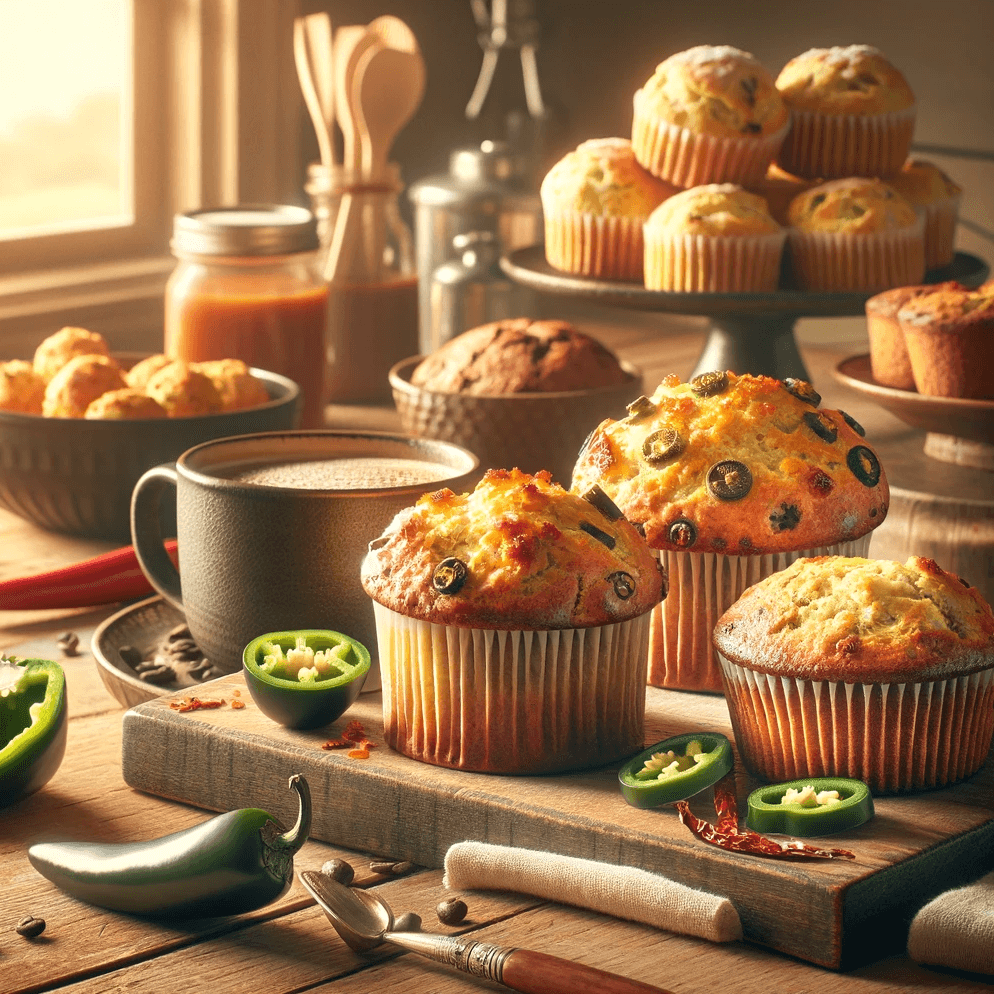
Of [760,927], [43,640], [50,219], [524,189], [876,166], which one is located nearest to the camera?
[760,927]

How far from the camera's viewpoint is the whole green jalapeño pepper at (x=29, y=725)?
46.6 inches

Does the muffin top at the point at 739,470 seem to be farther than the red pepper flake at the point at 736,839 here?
Yes

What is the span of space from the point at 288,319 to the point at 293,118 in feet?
3.01

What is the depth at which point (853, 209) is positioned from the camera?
75.3 inches

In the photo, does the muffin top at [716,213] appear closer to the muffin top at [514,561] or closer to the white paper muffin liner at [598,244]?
the white paper muffin liner at [598,244]

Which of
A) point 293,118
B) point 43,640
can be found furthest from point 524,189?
point 43,640

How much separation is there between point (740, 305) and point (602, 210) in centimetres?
27

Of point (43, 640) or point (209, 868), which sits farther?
point (43, 640)

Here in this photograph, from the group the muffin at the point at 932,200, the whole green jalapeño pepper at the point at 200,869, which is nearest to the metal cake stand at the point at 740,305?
the muffin at the point at 932,200

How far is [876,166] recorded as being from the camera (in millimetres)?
2010

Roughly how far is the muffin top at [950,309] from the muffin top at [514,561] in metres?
0.62

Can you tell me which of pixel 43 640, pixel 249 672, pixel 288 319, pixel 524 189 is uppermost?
pixel 524 189

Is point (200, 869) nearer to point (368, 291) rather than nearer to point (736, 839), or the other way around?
point (736, 839)

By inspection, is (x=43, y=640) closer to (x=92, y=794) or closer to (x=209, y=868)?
(x=92, y=794)
